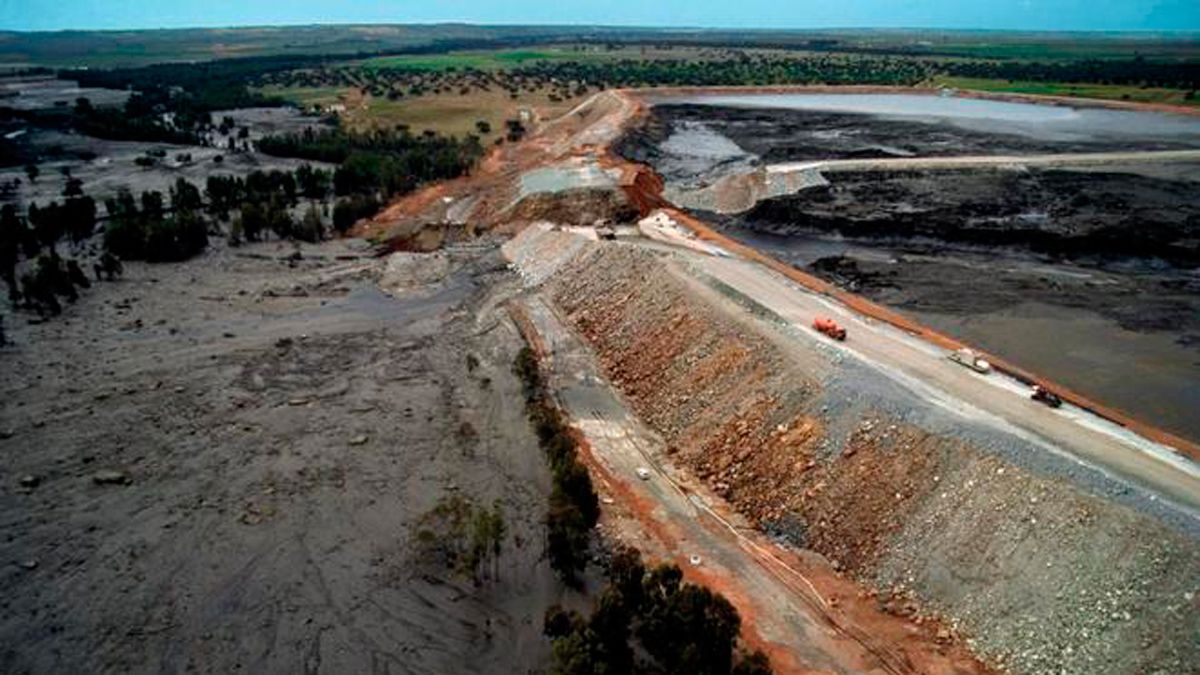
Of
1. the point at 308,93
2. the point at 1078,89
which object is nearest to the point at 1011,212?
the point at 1078,89

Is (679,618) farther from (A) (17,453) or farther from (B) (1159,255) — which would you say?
(B) (1159,255)

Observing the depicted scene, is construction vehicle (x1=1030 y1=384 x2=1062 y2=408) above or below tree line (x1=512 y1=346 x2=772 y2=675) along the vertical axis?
above

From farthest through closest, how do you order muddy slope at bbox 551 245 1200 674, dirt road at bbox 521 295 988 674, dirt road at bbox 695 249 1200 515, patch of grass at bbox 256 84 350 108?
patch of grass at bbox 256 84 350 108
dirt road at bbox 695 249 1200 515
dirt road at bbox 521 295 988 674
muddy slope at bbox 551 245 1200 674

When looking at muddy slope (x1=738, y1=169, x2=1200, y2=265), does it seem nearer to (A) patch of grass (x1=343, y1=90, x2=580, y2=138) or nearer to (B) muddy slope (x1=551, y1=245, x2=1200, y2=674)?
(B) muddy slope (x1=551, y1=245, x2=1200, y2=674)

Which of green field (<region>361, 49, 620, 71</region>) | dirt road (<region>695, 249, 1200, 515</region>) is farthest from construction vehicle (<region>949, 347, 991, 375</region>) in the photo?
green field (<region>361, 49, 620, 71</region>)

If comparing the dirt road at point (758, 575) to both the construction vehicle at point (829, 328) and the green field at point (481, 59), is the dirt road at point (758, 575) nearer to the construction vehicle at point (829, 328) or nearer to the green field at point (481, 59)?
the construction vehicle at point (829, 328)

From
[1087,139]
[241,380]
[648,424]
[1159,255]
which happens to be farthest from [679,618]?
[1087,139]

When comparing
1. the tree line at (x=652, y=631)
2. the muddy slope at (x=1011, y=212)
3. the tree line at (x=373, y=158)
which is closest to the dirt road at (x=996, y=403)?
the tree line at (x=652, y=631)
